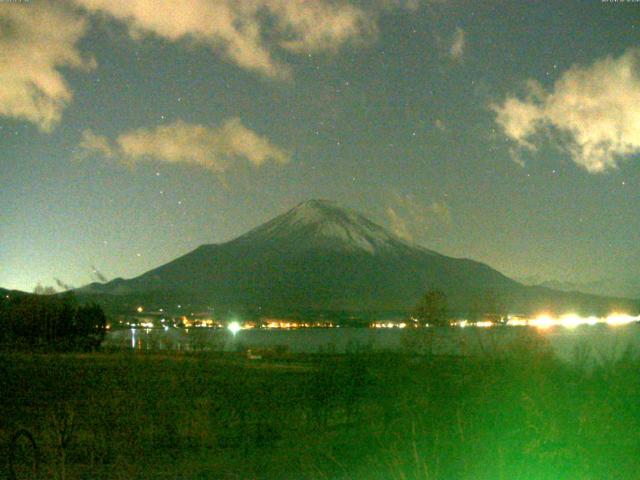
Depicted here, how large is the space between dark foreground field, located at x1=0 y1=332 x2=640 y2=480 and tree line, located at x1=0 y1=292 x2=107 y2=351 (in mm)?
43640

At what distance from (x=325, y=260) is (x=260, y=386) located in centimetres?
16659

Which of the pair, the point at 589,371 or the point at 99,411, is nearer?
the point at 589,371

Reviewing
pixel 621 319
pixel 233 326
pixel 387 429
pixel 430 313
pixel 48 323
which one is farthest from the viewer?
pixel 233 326

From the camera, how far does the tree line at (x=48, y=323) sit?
61.1 meters

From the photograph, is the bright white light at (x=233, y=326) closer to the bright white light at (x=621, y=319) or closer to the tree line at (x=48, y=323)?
the tree line at (x=48, y=323)

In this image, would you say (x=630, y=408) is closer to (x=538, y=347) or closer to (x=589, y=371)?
(x=589, y=371)

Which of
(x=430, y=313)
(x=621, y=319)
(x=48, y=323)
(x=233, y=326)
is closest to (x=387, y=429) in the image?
(x=621, y=319)

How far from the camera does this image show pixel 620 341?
11922 mm

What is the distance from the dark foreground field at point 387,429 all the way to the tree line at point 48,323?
43640 mm

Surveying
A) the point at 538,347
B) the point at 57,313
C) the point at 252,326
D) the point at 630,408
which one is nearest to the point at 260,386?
the point at 538,347

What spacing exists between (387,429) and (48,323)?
5418cm

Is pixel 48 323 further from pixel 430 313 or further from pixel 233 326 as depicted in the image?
pixel 233 326

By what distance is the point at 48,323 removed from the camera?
2435 inches

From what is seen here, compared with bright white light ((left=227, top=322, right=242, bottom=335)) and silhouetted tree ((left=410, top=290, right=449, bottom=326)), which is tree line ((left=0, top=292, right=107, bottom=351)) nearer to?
silhouetted tree ((left=410, top=290, right=449, bottom=326))
